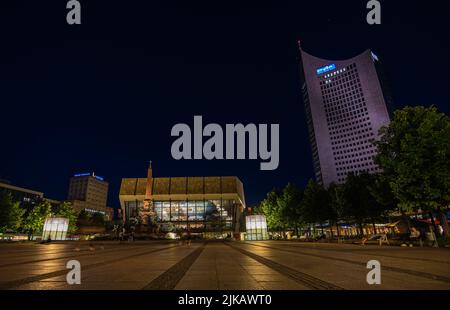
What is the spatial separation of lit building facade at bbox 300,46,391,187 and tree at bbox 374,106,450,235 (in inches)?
6060

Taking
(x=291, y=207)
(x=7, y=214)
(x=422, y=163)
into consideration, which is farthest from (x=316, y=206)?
(x=7, y=214)

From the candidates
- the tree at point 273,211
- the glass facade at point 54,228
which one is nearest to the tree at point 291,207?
the tree at point 273,211

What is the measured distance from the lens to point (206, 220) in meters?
126

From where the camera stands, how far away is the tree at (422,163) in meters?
24.3

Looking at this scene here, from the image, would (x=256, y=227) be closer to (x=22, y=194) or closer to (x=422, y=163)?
(x=422, y=163)

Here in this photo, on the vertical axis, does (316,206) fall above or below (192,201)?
below

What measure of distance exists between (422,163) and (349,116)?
174m

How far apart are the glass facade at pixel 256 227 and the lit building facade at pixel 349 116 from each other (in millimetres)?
130387

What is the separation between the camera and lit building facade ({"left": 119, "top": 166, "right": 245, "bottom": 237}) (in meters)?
125

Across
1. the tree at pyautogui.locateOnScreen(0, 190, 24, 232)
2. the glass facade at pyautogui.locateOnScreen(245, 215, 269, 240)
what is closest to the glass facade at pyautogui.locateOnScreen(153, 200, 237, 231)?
the glass facade at pyautogui.locateOnScreen(245, 215, 269, 240)

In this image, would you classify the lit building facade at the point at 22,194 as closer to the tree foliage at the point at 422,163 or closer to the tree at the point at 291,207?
the tree at the point at 291,207

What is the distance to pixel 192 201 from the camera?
129000 mm

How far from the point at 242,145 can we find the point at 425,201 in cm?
1801
